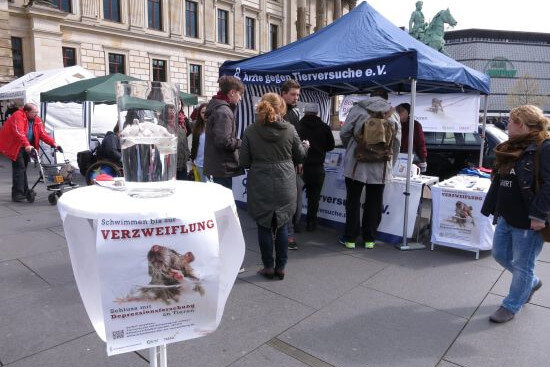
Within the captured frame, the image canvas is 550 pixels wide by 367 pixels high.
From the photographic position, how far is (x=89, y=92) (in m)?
10.2

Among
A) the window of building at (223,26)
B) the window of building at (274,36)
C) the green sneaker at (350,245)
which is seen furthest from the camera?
the window of building at (274,36)

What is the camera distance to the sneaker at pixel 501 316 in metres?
3.26

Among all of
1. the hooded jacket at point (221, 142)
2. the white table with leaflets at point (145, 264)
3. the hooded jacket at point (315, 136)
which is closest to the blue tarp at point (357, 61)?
the hooded jacket at point (315, 136)

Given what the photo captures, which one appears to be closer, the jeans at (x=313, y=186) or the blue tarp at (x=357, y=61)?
the blue tarp at (x=357, y=61)

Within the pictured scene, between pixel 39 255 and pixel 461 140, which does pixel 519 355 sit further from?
pixel 461 140

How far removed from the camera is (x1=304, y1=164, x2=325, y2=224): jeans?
18.6ft

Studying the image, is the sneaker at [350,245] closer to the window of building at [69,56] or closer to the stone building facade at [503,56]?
the window of building at [69,56]

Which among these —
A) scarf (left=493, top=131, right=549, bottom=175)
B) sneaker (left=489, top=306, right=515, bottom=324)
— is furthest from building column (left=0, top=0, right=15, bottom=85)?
sneaker (left=489, top=306, right=515, bottom=324)

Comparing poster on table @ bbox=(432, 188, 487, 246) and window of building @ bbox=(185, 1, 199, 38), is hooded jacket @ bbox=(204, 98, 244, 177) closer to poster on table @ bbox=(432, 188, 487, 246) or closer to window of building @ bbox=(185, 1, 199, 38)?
poster on table @ bbox=(432, 188, 487, 246)

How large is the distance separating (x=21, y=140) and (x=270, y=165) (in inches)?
225

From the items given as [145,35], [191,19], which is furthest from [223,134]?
[191,19]

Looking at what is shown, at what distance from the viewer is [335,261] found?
4684 mm

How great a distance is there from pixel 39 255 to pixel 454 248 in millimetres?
5124

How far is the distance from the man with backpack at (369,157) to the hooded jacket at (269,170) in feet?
4.57
